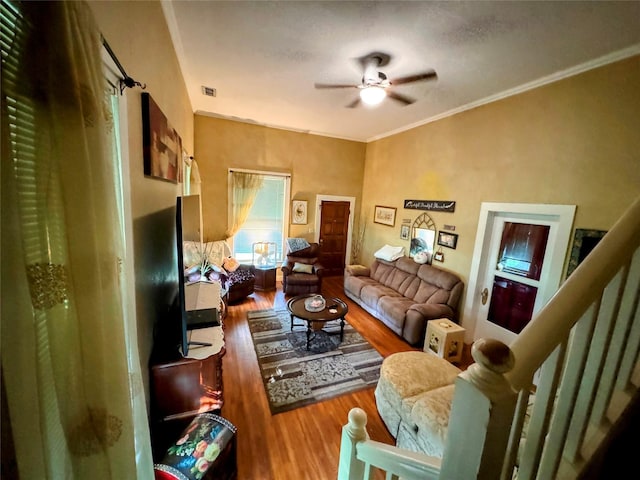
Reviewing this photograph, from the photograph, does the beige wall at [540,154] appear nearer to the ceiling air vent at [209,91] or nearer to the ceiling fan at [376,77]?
the ceiling fan at [376,77]

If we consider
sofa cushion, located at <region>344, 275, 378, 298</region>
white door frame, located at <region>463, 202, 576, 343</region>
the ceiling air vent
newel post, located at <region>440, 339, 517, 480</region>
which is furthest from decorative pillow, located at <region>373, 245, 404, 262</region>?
newel post, located at <region>440, 339, 517, 480</region>

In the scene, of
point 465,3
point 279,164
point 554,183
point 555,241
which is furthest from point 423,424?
point 279,164

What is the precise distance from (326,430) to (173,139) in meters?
2.80

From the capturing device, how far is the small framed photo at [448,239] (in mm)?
3490

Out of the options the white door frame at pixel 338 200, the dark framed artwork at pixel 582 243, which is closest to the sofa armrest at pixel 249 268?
the white door frame at pixel 338 200

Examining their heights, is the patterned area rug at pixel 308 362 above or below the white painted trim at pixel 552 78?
below

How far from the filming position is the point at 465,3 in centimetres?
163

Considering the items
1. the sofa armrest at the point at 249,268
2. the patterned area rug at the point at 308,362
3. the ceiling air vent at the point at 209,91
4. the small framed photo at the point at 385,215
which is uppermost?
the ceiling air vent at the point at 209,91

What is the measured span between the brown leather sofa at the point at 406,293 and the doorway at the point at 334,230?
45.7 inches

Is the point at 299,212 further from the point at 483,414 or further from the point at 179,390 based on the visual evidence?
the point at 483,414

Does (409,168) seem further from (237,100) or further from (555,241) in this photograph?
(237,100)

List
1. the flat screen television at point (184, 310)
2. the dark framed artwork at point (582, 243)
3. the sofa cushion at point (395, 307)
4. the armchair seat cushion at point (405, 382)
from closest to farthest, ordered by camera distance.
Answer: the flat screen television at point (184, 310) < the armchair seat cushion at point (405, 382) < the dark framed artwork at point (582, 243) < the sofa cushion at point (395, 307)

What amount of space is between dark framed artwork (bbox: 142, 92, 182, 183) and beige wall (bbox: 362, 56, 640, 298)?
3.52 metres

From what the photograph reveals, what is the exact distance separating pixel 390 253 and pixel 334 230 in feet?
5.16
